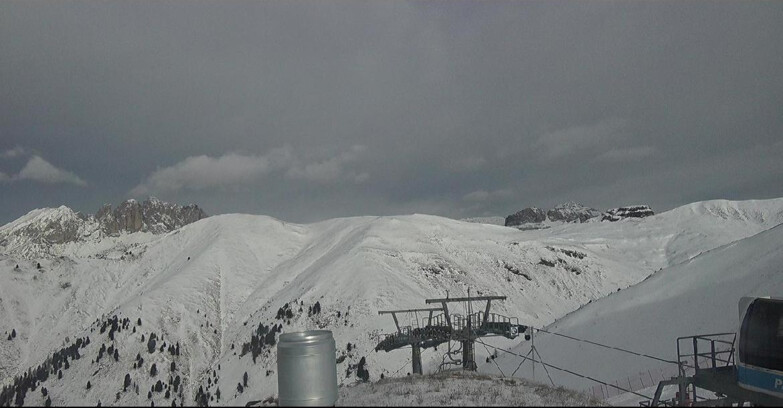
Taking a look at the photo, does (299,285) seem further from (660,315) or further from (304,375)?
(304,375)

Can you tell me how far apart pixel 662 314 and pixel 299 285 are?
66.9 metres

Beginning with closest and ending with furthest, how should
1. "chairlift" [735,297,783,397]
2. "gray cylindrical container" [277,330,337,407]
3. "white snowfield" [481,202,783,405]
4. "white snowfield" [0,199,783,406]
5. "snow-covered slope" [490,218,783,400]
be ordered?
"gray cylindrical container" [277,330,337,407], "chairlift" [735,297,783,397], "white snowfield" [481,202,783,405], "snow-covered slope" [490,218,783,400], "white snowfield" [0,199,783,406]

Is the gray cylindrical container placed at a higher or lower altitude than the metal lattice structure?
higher

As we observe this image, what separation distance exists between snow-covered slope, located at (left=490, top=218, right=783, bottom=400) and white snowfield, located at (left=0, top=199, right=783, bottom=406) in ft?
1.34

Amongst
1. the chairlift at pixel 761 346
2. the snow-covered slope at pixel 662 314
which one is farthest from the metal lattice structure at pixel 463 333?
the chairlift at pixel 761 346

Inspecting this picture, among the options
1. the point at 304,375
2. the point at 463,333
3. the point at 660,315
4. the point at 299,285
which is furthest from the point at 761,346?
the point at 299,285

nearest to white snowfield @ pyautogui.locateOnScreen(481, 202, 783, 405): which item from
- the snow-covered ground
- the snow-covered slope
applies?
the snow-covered slope

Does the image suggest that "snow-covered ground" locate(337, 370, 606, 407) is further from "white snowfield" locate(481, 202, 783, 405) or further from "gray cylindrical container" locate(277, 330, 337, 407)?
"white snowfield" locate(481, 202, 783, 405)

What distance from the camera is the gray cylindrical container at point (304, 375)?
Answer: 12695mm

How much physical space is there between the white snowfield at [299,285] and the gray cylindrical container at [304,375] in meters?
31.7

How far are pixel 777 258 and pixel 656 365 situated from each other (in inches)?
673

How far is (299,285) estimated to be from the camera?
311 ft

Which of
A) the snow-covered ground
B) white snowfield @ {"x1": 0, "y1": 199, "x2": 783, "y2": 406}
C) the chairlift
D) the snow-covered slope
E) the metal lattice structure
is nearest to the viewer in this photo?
the snow-covered ground

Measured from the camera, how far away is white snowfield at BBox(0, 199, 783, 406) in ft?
225
